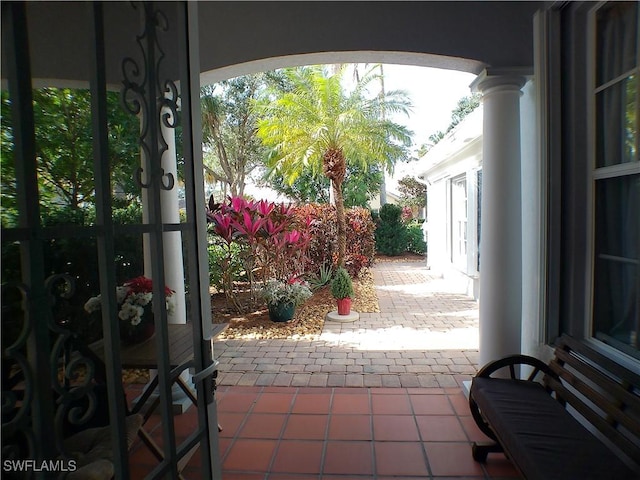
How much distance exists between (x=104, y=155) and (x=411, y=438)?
2575 mm

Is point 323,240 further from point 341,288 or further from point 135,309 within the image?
point 135,309

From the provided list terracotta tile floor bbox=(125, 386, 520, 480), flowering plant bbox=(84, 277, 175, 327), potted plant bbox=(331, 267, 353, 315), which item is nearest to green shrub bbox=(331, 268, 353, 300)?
potted plant bbox=(331, 267, 353, 315)

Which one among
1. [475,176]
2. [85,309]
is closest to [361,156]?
[475,176]

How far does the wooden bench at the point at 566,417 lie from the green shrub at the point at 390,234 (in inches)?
485

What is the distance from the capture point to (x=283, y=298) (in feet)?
18.5

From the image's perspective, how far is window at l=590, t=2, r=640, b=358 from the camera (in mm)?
1959

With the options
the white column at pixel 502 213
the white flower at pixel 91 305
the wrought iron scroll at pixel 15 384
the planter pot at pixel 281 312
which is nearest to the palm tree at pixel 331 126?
the planter pot at pixel 281 312

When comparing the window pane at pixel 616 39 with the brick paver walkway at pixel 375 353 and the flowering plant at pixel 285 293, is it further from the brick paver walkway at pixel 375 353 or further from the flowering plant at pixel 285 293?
the flowering plant at pixel 285 293

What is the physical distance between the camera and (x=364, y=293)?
7.60m

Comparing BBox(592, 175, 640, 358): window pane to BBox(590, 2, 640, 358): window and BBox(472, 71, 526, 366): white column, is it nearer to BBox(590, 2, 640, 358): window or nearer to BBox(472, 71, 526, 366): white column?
BBox(590, 2, 640, 358): window

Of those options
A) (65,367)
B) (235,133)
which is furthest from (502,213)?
(235,133)

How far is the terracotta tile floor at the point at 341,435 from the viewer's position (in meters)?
2.31

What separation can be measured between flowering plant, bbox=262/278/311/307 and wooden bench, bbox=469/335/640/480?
11.6ft

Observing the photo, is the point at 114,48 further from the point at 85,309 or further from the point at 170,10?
the point at 85,309
